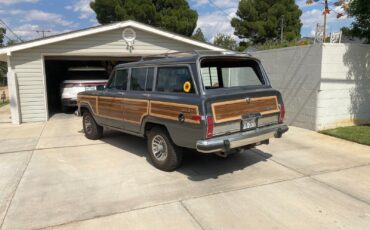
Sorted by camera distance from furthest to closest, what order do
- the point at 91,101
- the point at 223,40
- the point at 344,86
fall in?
1. the point at 223,40
2. the point at 344,86
3. the point at 91,101

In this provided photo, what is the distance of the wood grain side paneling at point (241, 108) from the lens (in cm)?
471

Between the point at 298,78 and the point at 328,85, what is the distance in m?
0.91

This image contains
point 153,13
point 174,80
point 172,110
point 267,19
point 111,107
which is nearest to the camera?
point 172,110

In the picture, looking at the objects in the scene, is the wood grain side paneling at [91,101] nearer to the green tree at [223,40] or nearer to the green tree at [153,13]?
the green tree at [153,13]

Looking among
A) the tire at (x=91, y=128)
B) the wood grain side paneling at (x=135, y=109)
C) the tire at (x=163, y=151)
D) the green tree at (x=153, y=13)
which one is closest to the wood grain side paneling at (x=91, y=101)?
the wood grain side paneling at (x=135, y=109)

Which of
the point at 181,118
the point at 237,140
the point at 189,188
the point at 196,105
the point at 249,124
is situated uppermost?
the point at 196,105

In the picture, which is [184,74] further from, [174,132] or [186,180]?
[186,180]

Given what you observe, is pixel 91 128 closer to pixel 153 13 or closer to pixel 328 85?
pixel 328 85

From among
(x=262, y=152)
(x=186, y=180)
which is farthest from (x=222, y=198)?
(x=262, y=152)

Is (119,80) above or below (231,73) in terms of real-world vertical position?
below

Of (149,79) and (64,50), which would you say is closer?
(149,79)

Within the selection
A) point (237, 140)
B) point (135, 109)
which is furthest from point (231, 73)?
point (135, 109)

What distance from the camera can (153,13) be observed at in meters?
24.9

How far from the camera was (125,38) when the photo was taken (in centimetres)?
1183
